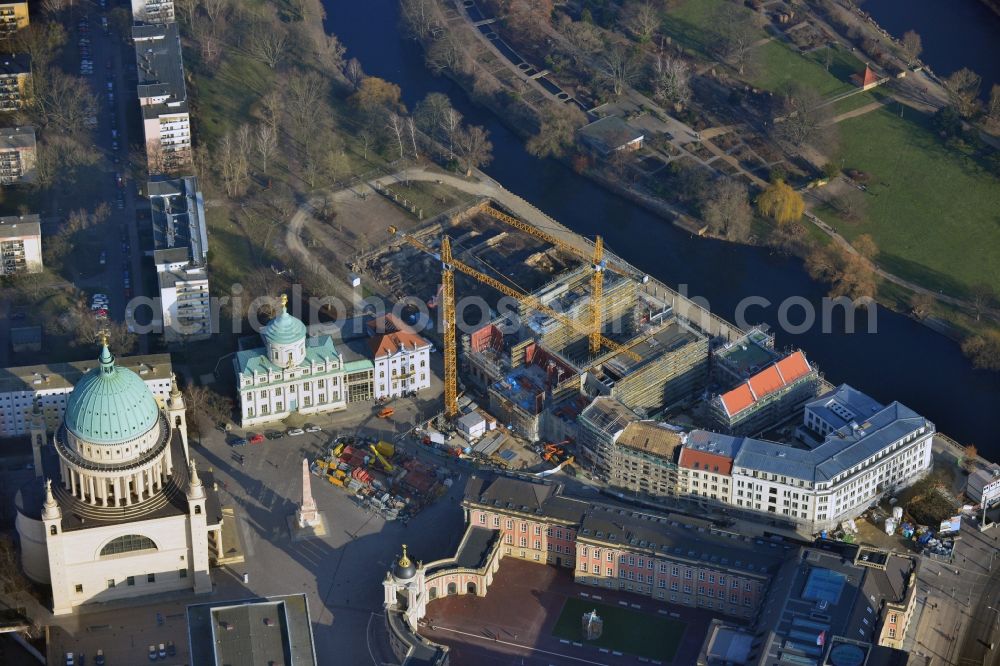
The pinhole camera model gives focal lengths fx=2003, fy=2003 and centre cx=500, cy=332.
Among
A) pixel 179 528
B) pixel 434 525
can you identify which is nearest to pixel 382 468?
pixel 434 525

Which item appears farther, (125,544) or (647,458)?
(647,458)

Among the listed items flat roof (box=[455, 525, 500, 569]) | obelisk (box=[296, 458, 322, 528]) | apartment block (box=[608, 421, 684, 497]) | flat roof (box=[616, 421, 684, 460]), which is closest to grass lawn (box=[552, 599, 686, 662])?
flat roof (box=[455, 525, 500, 569])

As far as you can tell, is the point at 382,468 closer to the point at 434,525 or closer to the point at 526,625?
the point at 434,525

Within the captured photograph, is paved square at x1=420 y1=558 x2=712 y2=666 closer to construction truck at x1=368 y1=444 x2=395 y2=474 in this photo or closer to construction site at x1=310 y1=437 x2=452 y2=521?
construction site at x1=310 y1=437 x2=452 y2=521

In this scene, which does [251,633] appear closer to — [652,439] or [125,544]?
[125,544]

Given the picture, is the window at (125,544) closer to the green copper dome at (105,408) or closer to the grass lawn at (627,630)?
the green copper dome at (105,408)

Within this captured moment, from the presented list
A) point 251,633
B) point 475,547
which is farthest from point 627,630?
point 251,633

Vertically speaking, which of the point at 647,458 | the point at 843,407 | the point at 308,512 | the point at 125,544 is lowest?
the point at 308,512
